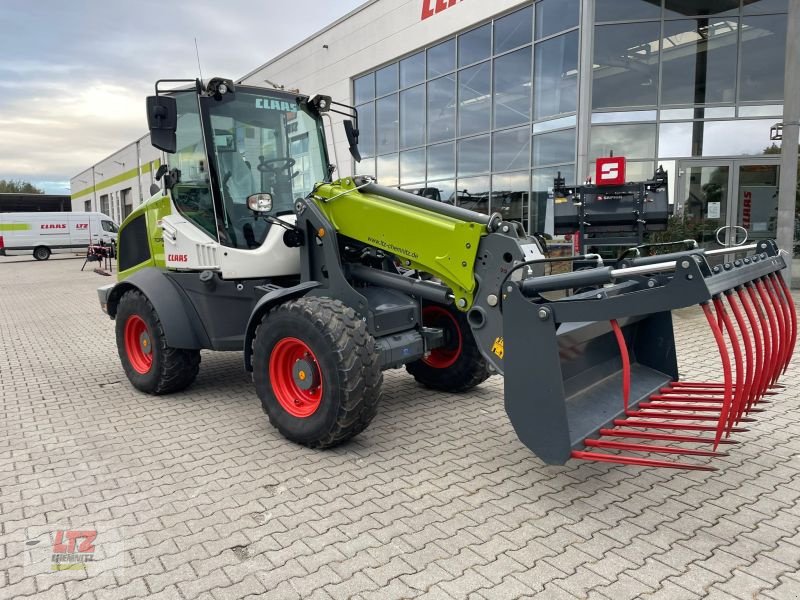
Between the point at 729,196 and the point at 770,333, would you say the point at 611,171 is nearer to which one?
the point at 729,196

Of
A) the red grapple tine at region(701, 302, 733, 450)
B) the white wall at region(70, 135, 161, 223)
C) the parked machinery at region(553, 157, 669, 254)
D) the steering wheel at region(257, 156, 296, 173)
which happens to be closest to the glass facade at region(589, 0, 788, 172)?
the parked machinery at region(553, 157, 669, 254)

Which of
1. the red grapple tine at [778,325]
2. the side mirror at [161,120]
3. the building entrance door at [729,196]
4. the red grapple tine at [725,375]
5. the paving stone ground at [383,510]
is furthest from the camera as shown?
the building entrance door at [729,196]

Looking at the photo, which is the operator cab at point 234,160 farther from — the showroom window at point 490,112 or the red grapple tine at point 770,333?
the showroom window at point 490,112

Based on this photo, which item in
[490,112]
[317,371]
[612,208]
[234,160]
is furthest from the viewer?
[490,112]

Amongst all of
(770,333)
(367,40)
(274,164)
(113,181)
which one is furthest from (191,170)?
(113,181)

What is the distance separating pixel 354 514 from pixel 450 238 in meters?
1.76

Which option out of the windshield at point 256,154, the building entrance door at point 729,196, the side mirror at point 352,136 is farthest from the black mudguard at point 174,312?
the building entrance door at point 729,196

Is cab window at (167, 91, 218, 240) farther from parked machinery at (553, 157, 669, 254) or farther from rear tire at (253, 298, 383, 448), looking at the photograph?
parked machinery at (553, 157, 669, 254)

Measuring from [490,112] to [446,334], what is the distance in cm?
1145

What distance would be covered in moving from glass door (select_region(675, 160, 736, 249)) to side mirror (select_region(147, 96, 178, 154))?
11.0 m

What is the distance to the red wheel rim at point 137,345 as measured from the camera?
5.58m

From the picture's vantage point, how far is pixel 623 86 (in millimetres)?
12773

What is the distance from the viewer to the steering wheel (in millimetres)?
5090

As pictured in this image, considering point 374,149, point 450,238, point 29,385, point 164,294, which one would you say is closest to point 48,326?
point 29,385
